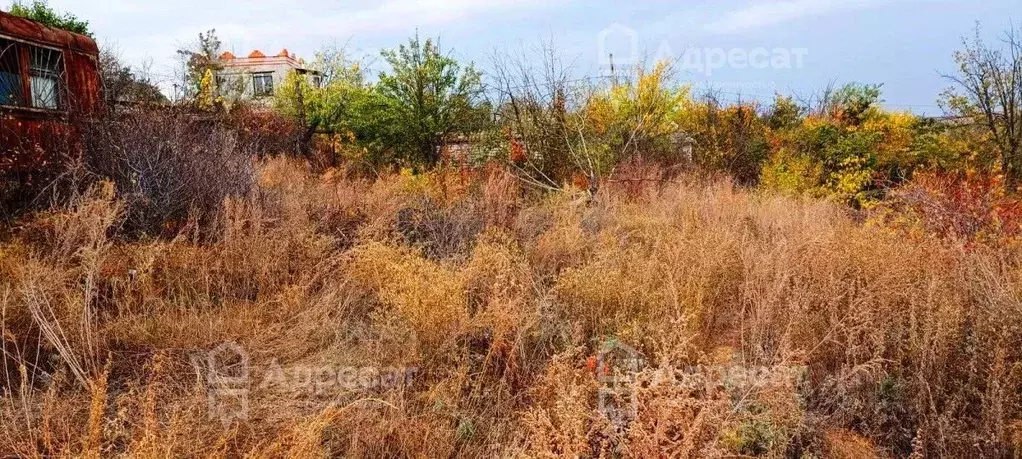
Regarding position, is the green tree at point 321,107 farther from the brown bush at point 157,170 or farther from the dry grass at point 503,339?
the dry grass at point 503,339

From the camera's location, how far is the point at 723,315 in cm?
414

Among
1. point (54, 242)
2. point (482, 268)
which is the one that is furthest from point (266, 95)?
point (482, 268)

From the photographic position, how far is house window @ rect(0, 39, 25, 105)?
6.39 metres

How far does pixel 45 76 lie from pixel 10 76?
0.49 m

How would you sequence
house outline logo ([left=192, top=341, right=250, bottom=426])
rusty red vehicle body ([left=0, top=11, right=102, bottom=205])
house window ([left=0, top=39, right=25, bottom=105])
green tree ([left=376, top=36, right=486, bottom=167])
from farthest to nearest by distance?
green tree ([left=376, top=36, right=486, bottom=167]) → house window ([left=0, top=39, right=25, bottom=105]) → rusty red vehicle body ([left=0, top=11, right=102, bottom=205]) → house outline logo ([left=192, top=341, right=250, bottom=426])

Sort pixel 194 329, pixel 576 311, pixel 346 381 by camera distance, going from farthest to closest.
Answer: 1. pixel 576 311
2. pixel 194 329
3. pixel 346 381

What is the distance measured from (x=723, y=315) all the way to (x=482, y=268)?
5.90 feet

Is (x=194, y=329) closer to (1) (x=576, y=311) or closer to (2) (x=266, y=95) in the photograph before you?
(1) (x=576, y=311)

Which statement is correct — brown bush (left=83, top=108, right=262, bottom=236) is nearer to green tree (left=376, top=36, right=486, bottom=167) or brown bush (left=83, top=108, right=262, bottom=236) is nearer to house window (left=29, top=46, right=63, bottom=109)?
house window (left=29, top=46, right=63, bottom=109)

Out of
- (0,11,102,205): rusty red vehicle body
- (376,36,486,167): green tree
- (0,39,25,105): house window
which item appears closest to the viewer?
(0,11,102,205): rusty red vehicle body

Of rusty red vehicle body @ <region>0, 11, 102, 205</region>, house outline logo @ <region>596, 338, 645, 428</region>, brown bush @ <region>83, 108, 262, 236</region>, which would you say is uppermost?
rusty red vehicle body @ <region>0, 11, 102, 205</region>

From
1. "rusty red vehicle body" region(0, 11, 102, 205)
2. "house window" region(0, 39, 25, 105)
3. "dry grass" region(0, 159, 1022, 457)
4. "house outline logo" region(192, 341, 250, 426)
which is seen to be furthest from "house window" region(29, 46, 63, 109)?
"house outline logo" region(192, 341, 250, 426)

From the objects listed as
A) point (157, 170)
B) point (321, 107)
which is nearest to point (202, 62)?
point (321, 107)

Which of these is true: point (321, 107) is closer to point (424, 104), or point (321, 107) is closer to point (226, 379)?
point (424, 104)
